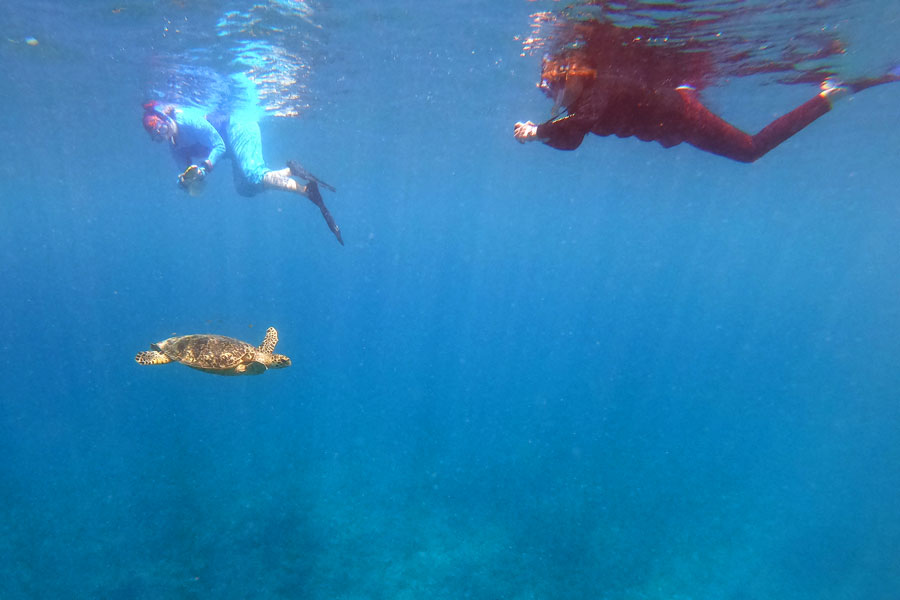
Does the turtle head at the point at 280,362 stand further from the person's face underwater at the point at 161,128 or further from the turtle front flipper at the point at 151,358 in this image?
the person's face underwater at the point at 161,128

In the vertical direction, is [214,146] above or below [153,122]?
below

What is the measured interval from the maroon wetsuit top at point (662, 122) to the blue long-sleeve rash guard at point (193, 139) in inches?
458

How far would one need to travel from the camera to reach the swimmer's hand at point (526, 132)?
5.30 m

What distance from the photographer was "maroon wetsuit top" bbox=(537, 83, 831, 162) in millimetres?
4973

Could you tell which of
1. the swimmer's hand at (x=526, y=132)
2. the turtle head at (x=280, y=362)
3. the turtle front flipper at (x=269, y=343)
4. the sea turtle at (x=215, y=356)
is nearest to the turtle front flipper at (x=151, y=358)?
the sea turtle at (x=215, y=356)

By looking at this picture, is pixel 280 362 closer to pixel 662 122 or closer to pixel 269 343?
pixel 269 343

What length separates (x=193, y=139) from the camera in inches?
550

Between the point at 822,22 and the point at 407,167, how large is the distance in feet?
117

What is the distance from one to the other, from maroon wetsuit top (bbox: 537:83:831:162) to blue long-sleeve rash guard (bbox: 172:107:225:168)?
1162cm

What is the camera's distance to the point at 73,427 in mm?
11352

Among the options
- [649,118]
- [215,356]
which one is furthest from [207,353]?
[649,118]

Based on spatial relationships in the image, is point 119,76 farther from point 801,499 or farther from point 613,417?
point 801,499

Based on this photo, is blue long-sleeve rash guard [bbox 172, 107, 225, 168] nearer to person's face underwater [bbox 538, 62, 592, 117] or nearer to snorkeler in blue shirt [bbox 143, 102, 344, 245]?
snorkeler in blue shirt [bbox 143, 102, 344, 245]

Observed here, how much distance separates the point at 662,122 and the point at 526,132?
1.77 metres
